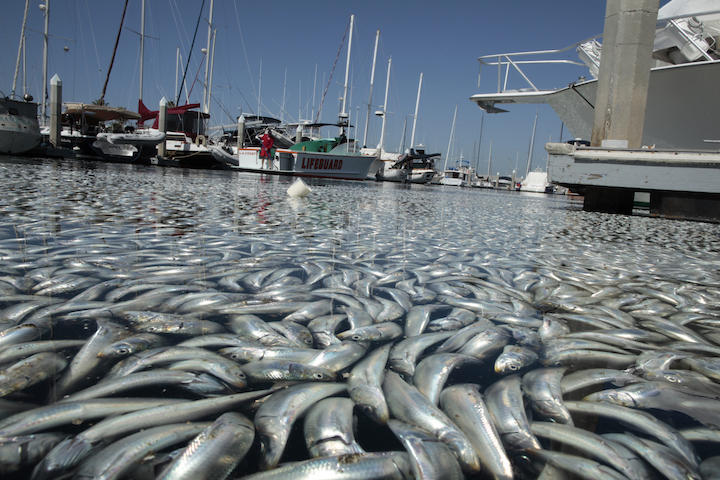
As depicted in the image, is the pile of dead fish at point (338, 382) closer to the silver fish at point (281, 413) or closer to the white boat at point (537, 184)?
the silver fish at point (281, 413)

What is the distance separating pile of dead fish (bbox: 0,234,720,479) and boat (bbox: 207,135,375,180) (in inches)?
916

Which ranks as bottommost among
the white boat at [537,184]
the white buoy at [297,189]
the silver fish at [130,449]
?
the silver fish at [130,449]

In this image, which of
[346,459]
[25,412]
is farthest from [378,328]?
[25,412]

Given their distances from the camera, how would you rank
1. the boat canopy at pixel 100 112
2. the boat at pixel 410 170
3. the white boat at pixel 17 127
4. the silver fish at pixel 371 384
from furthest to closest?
the boat at pixel 410 170
the boat canopy at pixel 100 112
the white boat at pixel 17 127
the silver fish at pixel 371 384

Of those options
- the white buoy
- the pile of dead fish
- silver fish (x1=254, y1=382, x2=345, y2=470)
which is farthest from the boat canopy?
silver fish (x1=254, y1=382, x2=345, y2=470)

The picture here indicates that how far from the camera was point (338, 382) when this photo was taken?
4.27 feet

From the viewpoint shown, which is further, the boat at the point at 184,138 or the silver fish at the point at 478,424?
the boat at the point at 184,138

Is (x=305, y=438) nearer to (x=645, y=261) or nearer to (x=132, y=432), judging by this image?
(x=132, y=432)

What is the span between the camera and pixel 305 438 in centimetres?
101

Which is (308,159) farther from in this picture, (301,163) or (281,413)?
(281,413)

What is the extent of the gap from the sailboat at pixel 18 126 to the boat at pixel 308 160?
366 inches

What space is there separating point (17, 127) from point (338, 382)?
23304 millimetres

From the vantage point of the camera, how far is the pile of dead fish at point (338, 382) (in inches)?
36.7

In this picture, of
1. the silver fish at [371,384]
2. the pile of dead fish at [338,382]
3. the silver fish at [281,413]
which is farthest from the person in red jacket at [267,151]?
the silver fish at [281,413]
